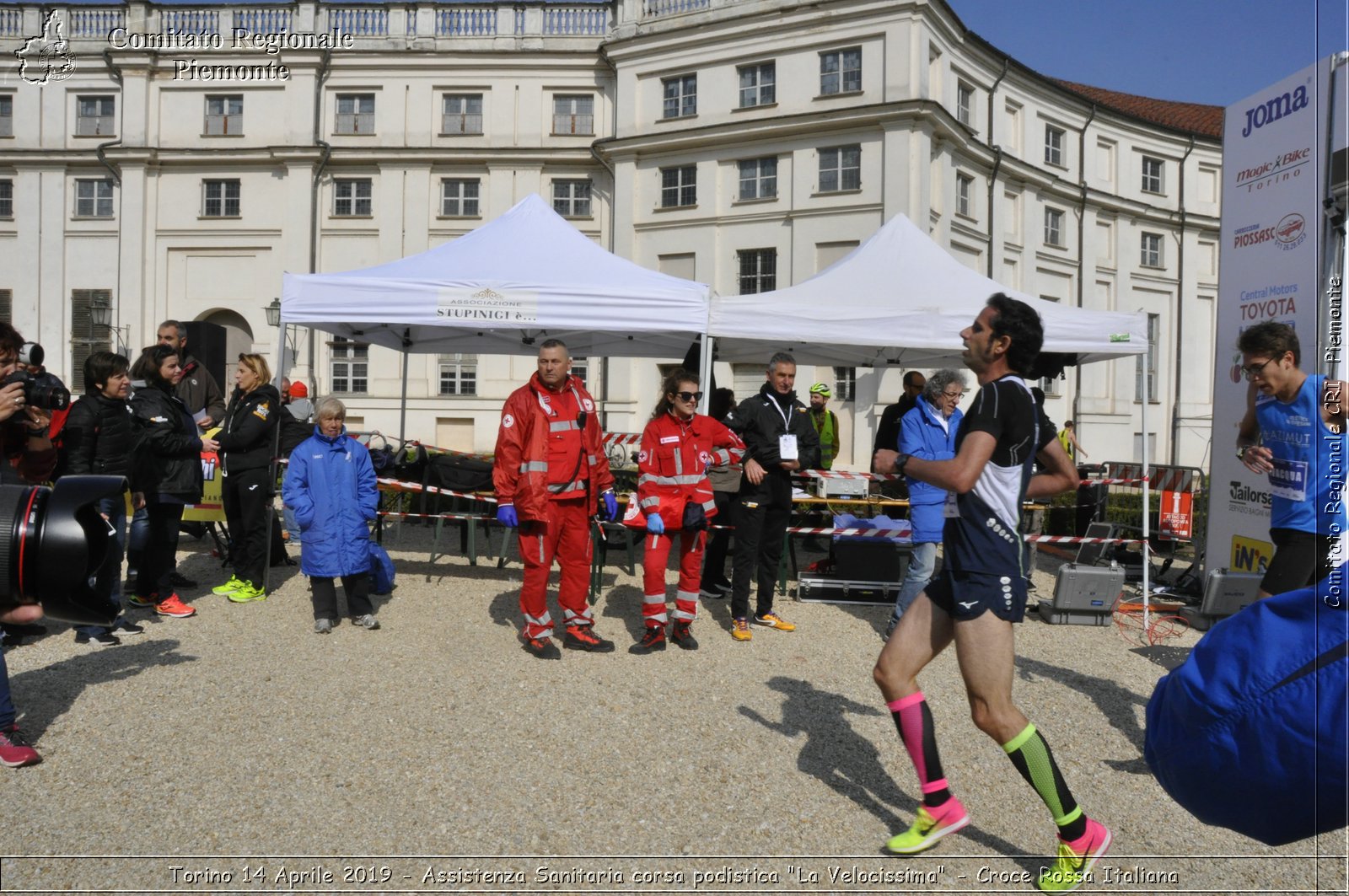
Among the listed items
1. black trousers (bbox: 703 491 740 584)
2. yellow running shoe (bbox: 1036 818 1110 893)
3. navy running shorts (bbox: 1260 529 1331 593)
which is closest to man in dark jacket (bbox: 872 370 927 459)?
black trousers (bbox: 703 491 740 584)

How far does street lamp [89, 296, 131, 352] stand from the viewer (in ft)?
98.6

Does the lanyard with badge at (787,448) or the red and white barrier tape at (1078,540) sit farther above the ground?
the lanyard with badge at (787,448)

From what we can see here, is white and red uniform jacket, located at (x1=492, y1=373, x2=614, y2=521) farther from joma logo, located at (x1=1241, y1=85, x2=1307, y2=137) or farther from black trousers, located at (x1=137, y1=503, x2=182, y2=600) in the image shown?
joma logo, located at (x1=1241, y1=85, x2=1307, y2=137)

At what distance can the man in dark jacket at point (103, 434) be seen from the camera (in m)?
5.58

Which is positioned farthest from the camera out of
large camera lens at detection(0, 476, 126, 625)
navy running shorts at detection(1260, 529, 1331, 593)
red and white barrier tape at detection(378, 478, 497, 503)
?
red and white barrier tape at detection(378, 478, 497, 503)

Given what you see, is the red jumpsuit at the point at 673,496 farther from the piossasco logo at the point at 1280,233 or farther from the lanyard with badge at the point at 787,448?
the piossasco logo at the point at 1280,233

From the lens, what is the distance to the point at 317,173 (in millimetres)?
30109

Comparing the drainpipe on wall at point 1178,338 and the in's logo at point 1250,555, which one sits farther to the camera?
the drainpipe on wall at point 1178,338

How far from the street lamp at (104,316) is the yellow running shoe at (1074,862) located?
34.2m

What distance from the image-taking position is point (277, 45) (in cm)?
2973

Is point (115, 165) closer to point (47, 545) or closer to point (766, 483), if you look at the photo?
point (766, 483)

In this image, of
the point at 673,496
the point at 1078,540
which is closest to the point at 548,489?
the point at 673,496

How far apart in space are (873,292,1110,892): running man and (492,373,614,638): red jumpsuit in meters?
3.01

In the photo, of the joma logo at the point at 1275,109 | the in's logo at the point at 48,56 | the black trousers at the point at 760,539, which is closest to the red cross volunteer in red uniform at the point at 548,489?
the black trousers at the point at 760,539
